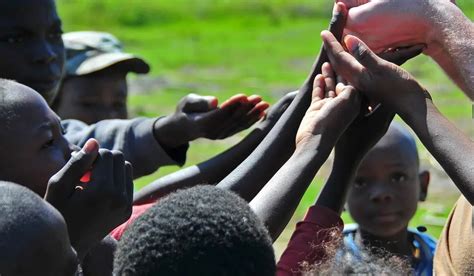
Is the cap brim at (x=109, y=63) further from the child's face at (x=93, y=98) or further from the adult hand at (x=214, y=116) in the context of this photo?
the adult hand at (x=214, y=116)

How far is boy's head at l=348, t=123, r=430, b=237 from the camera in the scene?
4496 mm

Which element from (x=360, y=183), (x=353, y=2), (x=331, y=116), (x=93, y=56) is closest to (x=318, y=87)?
(x=331, y=116)

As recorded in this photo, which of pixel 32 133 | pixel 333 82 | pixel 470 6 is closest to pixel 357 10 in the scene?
pixel 333 82

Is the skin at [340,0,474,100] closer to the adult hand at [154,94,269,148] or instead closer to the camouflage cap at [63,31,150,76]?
the adult hand at [154,94,269,148]

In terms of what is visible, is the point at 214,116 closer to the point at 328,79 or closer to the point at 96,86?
the point at 328,79

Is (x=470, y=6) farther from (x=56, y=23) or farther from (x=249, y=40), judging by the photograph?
Answer: (x=56, y=23)

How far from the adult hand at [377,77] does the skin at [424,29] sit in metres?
0.12

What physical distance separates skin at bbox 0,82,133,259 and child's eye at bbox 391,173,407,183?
77.5 inches

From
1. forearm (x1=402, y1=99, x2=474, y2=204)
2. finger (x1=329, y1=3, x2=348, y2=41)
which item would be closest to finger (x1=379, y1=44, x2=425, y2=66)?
finger (x1=329, y1=3, x2=348, y2=41)

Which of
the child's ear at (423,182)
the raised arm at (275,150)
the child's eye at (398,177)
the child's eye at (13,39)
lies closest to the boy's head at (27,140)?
the raised arm at (275,150)

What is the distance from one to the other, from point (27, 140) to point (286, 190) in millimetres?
687

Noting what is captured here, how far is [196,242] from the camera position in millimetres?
2186

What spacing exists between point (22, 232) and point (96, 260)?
679mm

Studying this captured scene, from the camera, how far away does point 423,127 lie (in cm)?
280
